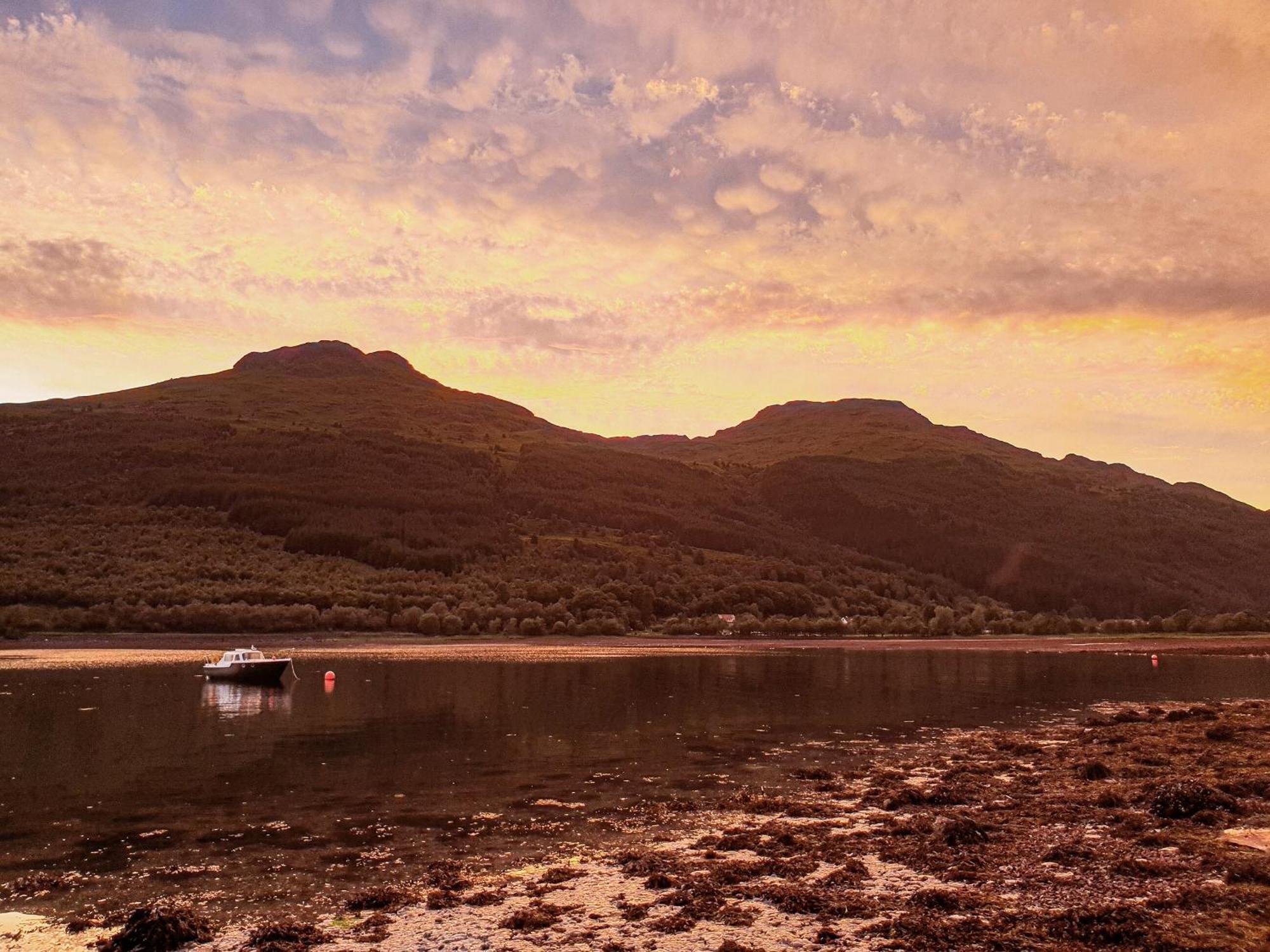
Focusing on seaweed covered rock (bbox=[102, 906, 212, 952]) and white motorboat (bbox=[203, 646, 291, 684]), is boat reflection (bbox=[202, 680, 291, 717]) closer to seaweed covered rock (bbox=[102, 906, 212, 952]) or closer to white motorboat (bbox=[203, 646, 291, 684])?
white motorboat (bbox=[203, 646, 291, 684])

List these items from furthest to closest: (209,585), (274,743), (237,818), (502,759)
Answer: (209,585), (274,743), (502,759), (237,818)

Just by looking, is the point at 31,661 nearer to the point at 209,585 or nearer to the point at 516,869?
the point at 209,585

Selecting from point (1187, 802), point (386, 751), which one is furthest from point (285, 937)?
point (386, 751)

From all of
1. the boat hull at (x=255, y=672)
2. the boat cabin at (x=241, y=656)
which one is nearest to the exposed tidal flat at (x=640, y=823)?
the boat hull at (x=255, y=672)

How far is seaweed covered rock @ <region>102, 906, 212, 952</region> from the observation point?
14.1 m

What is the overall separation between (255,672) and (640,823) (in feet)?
164

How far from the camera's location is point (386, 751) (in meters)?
35.1

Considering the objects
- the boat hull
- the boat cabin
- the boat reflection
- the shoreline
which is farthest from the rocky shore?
the shoreline

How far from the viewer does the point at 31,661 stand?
79188 mm

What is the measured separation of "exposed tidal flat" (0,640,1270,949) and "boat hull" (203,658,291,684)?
1349 cm

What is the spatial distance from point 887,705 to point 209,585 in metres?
104

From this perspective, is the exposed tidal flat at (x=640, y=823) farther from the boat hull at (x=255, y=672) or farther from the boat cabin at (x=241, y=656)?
the boat cabin at (x=241, y=656)

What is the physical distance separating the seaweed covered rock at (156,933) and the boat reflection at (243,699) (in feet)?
114

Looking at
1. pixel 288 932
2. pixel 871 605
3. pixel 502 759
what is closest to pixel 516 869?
pixel 288 932
